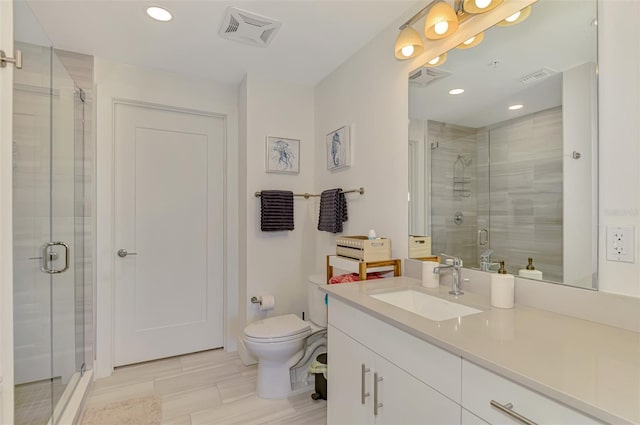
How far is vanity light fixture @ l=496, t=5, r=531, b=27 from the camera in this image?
124 centimetres

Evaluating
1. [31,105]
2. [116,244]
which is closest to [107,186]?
[116,244]

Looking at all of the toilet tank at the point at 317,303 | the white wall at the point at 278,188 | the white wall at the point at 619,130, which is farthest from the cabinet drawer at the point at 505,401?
the white wall at the point at 278,188

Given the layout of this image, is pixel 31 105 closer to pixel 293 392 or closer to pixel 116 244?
pixel 116 244

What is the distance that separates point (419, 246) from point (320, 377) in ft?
3.54

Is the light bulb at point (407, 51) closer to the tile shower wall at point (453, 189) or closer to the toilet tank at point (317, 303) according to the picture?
the tile shower wall at point (453, 189)

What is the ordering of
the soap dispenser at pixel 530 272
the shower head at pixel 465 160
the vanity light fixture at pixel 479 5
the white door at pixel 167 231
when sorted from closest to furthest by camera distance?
the soap dispenser at pixel 530 272 → the vanity light fixture at pixel 479 5 → the shower head at pixel 465 160 → the white door at pixel 167 231

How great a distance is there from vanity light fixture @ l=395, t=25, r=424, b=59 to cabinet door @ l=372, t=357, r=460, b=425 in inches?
60.0

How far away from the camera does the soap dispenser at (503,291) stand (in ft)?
3.89

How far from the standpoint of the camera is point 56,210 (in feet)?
6.10

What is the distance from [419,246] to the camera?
1769 millimetres

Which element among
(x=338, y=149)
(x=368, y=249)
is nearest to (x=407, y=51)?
(x=338, y=149)

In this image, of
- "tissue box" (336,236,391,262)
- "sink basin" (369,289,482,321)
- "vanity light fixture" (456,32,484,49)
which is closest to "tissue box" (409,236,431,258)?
"tissue box" (336,236,391,262)

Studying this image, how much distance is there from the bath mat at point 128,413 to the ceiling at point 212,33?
6.74 feet

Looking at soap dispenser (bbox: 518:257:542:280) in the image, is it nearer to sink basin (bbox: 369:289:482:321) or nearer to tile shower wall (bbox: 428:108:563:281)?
tile shower wall (bbox: 428:108:563:281)
